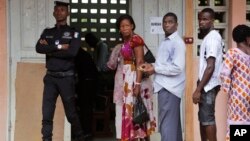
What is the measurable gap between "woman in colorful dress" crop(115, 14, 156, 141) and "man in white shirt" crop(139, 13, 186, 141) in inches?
13.3

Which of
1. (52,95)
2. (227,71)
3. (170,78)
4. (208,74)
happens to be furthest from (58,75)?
(227,71)

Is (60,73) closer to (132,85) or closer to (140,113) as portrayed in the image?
(132,85)

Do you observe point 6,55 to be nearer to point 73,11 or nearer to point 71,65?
point 71,65

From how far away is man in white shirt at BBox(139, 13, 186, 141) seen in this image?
5828 mm

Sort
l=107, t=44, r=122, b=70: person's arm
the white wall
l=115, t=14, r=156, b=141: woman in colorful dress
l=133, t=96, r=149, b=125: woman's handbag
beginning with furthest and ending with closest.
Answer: the white wall < l=107, t=44, r=122, b=70: person's arm < l=115, t=14, r=156, b=141: woman in colorful dress < l=133, t=96, r=149, b=125: woman's handbag

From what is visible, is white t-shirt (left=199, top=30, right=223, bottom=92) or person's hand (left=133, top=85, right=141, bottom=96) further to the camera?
person's hand (left=133, top=85, right=141, bottom=96)

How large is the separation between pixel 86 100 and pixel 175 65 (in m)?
2.39

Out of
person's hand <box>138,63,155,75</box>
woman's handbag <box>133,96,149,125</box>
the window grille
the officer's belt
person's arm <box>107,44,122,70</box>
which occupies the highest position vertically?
the window grille

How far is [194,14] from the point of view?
740 cm

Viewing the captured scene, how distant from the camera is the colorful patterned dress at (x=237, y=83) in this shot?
18.1 feet

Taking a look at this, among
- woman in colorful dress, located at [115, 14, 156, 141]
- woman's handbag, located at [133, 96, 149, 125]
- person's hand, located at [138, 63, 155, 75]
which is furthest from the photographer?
woman in colorful dress, located at [115, 14, 156, 141]

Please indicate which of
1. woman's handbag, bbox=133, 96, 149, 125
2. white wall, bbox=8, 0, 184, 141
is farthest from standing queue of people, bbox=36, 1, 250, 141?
white wall, bbox=8, 0, 184, 141

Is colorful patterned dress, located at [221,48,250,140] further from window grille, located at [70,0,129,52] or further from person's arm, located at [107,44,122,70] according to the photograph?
window grille, located at [70,0,129,52]

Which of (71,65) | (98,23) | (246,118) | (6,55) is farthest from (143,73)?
(98,23)
